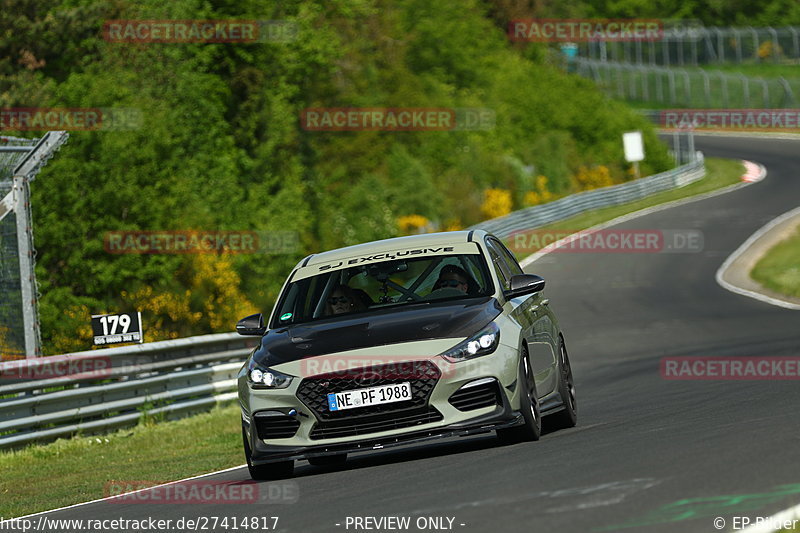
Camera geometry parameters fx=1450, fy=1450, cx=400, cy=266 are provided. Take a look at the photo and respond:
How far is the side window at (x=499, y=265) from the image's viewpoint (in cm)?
1111

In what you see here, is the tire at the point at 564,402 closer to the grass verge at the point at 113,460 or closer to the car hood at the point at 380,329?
the car hood at the point at 380,329

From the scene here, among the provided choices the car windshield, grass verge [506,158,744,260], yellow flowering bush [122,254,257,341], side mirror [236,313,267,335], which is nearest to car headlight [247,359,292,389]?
side mirror [236,313,267,335]

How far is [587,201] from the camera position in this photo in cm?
5747

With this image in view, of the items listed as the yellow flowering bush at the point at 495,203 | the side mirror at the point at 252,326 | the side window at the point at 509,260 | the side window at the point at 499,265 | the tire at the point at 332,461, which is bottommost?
the yellow flowering bush at the point at 495,203

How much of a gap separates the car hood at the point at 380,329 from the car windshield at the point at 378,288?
28 cm

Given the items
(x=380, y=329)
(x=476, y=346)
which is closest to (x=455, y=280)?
(x=380, y=329)

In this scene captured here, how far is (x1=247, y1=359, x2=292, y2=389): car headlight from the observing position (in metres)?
9.92

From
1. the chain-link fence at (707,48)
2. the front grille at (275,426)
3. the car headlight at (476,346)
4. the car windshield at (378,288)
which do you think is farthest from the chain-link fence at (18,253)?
the chain-link fence at (707,48)

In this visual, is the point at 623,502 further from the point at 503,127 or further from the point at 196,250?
the point at 503,127

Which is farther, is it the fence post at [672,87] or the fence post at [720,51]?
the fence post at [720,51]

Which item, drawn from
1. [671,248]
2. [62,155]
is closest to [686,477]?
[62,155]

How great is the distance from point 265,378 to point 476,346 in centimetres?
148

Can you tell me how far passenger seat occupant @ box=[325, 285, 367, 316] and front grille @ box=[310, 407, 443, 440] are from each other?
4.62 feet

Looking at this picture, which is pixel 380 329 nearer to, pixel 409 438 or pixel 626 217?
pixel 409 438
